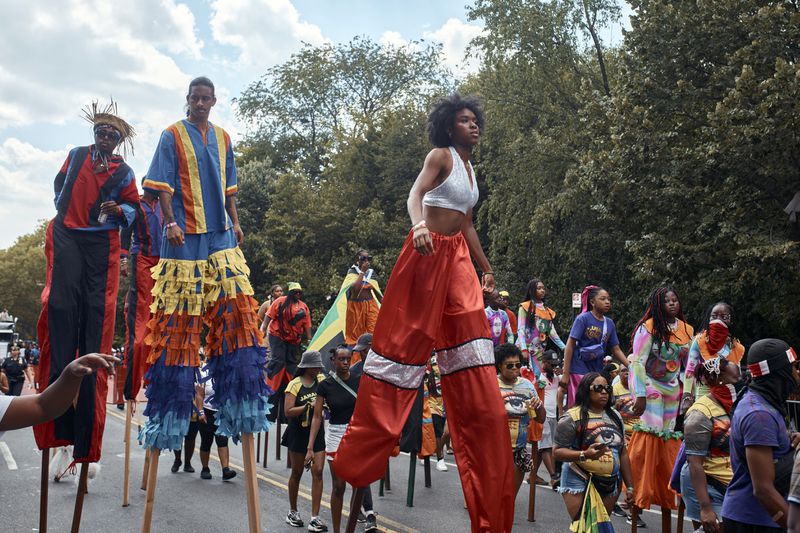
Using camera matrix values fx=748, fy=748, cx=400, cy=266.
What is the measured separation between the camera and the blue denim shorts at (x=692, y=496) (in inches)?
206

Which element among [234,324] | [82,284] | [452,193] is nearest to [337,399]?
[234,324]

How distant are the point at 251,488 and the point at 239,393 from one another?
26.8 inches

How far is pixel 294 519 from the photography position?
6.93 meters

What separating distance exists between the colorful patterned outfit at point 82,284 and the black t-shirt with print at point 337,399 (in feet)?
7.29

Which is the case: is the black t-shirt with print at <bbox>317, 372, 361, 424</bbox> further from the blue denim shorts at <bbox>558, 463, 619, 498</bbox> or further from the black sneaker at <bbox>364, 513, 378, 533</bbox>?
the blue denim shorts at <bbox>558, 463, 619, 498</bbox>

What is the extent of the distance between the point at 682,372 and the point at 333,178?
26192mm

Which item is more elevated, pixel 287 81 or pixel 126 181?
pixel 287 81

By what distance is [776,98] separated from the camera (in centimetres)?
1273

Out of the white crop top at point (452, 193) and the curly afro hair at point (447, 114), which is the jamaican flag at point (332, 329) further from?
the white crop top at point (452, 193)

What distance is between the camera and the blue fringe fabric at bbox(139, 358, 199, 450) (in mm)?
5238

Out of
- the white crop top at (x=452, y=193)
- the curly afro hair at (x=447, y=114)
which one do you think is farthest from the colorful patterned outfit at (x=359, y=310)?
the white crop top at (x=452, y=193)

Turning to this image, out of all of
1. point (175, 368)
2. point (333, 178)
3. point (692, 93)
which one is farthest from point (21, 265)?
point (175, 368)

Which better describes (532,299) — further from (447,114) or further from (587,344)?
(447,114)

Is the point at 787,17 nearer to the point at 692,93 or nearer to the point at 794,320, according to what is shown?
the point at 692,93
